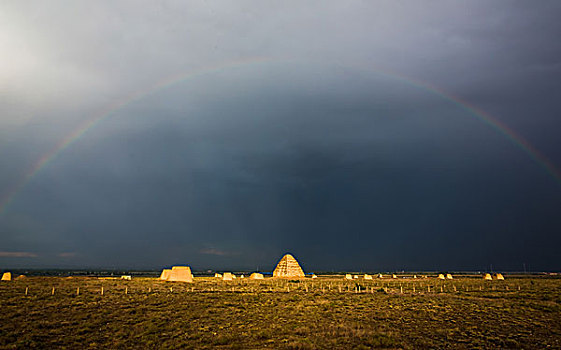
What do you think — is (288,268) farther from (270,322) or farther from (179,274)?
(270,322)

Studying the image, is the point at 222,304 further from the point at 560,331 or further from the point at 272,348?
the point at 560,331

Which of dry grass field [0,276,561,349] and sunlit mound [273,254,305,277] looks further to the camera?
sunlit mound [273,254,305,277]

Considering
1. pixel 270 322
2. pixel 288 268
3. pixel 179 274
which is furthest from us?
pixel 288 268

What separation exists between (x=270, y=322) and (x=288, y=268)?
72529mm

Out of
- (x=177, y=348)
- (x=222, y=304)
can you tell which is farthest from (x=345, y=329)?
(x=222, y=304)

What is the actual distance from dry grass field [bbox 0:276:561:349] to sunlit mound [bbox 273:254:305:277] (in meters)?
58.6

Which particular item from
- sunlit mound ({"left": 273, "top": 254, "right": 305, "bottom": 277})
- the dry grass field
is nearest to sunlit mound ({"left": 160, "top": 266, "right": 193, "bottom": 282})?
the dry grass field

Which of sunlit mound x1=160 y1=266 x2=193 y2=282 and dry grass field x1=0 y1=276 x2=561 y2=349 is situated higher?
sunlit mound x1=160 y1=266 x2=193 y2=282

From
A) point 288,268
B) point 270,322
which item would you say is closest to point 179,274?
point 288,268

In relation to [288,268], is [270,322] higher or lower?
lower

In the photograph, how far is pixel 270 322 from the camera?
95.7 feet

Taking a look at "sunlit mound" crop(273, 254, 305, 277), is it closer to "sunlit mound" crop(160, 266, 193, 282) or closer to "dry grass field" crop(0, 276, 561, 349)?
"sunlit mound" crop(160, 266, 193, 282)

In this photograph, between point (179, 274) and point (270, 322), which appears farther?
point (179, 274)

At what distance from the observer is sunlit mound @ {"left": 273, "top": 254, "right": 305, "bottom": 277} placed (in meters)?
99.5
